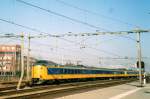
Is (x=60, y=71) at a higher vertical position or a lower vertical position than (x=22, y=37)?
lower

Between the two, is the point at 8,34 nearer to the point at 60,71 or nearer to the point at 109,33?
the point at 60,71

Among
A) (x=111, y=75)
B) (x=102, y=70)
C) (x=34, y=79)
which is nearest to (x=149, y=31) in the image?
(x=34, y=79)

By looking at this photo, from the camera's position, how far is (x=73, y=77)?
38.1 metres

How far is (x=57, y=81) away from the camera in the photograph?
34.3m

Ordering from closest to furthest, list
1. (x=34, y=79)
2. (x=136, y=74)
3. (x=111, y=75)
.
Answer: (x=34, y=79) → (x=111, y=75) → (x=136, y=74)

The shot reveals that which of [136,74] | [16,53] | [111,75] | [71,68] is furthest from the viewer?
[16,53]

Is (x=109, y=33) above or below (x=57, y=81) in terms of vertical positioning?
above

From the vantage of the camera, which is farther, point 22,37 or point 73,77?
point 73,77

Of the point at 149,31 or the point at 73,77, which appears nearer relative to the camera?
the point at 149,31

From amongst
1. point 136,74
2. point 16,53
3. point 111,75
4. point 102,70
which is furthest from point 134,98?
point 16,53

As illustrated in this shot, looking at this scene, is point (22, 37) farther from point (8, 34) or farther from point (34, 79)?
point (34, 79)

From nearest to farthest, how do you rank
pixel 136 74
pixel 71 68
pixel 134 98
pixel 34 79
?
pixel 134 98, pixel 34 79, pixel 71 68, pixel 136 74

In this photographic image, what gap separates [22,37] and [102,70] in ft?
82.9

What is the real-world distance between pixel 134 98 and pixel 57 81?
19.4 m
